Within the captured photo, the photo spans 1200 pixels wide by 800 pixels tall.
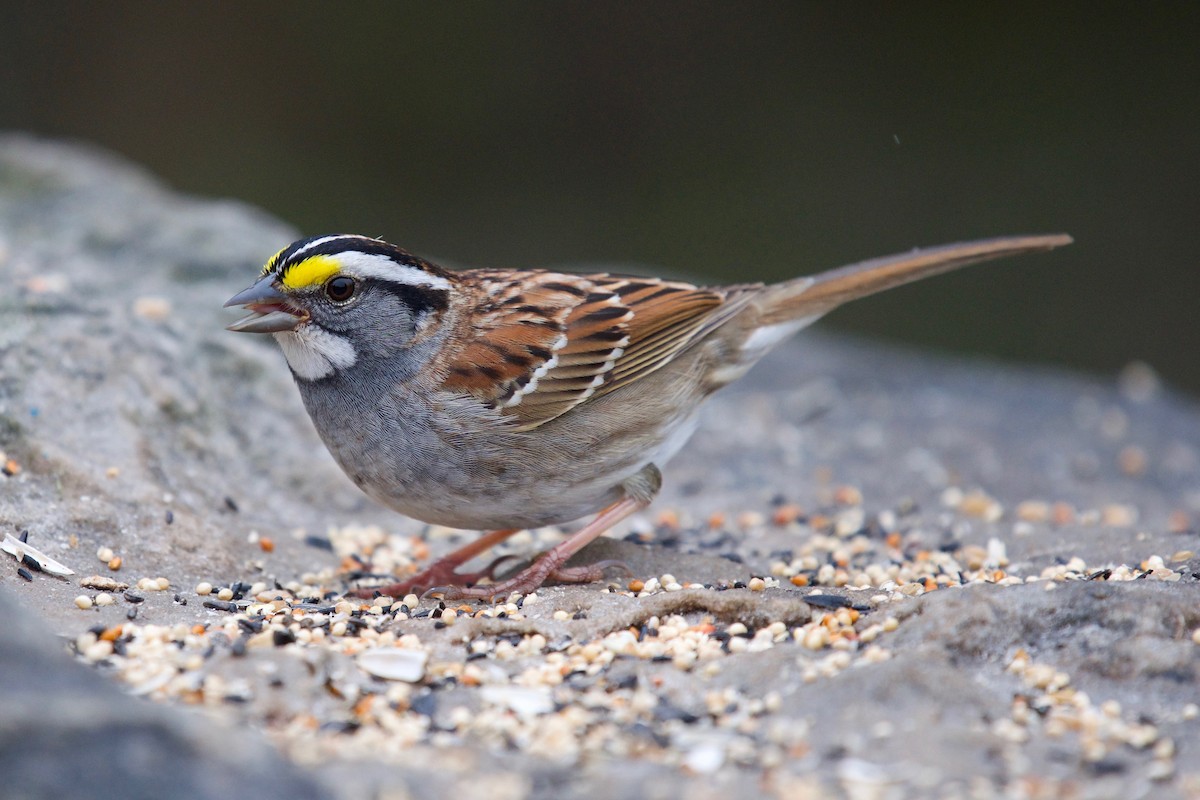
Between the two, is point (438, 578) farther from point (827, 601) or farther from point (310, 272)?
point (827, 601)

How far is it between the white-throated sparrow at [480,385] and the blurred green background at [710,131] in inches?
258

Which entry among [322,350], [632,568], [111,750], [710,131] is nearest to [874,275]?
[632,568]

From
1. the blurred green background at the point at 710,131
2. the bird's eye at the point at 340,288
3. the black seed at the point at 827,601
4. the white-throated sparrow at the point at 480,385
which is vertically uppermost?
the blurred green background at the point at 710,131

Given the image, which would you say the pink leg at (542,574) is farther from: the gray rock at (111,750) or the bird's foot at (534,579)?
the gray rock at (111,750)

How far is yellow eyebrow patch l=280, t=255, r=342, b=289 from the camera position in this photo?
432cm

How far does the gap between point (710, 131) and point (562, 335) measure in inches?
313

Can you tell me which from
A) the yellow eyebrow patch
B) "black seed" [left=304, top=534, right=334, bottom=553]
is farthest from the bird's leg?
the yellow eyebrow patch

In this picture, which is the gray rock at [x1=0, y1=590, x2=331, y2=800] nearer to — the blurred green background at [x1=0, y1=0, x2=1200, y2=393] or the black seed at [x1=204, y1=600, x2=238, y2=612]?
the black seed at [x1=204, y1=600, x2=238, y2=612]

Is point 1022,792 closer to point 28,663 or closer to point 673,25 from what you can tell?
point 28,663

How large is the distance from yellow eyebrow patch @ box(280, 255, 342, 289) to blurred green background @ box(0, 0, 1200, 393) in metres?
6.80

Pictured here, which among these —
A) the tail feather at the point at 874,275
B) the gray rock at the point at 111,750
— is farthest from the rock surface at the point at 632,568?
the tail feather at the point at 874,275

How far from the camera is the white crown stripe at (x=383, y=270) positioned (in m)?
4.36

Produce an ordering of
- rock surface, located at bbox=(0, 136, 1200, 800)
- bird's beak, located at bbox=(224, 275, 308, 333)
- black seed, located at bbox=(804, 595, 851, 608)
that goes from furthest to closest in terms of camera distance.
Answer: bird's beak, located at bbox=(224, 275, 308, 333)
black seed, located at bbox=(804, 595, 851, 608)
rock surface, located at bbox=(0, 136, 1200, 800)

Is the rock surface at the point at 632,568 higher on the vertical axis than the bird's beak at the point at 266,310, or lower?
lower
